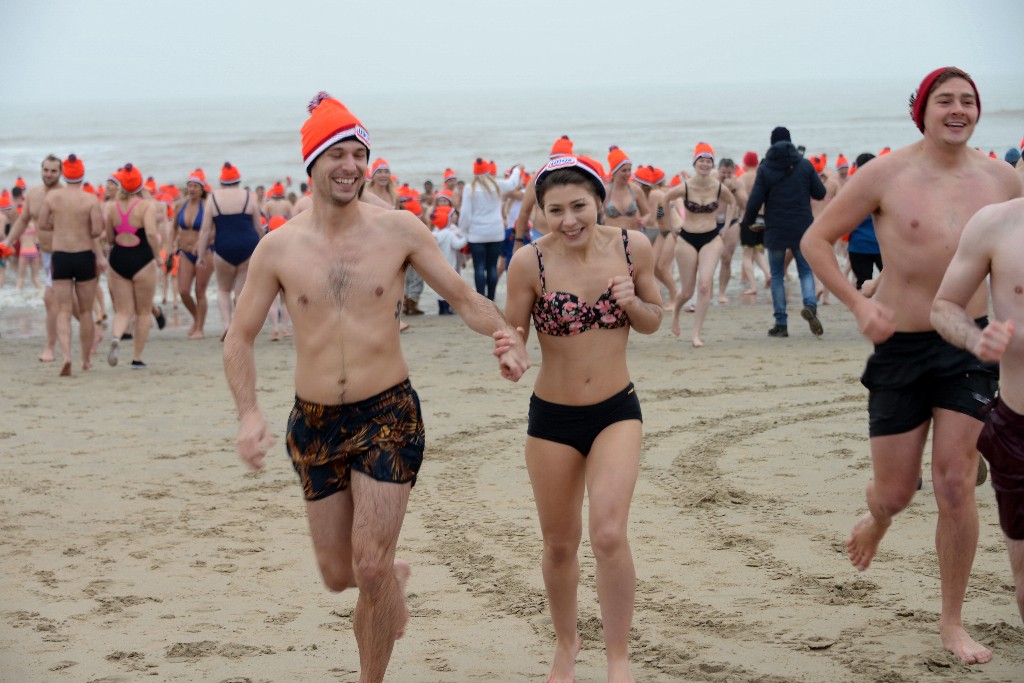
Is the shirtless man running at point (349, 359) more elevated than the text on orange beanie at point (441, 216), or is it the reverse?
the shirtless man running at point (349, 359)

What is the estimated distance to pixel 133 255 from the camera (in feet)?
42.9

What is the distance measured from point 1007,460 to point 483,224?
12.3m

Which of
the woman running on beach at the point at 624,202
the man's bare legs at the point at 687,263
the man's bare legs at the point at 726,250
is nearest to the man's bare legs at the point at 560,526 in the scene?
the woman running on beach at the point at 624,202

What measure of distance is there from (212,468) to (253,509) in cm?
124

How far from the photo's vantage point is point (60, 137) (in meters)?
114

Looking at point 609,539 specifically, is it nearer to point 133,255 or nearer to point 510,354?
point 510,354

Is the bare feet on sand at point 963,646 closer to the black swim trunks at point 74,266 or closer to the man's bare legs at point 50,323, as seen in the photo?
the black swim trunks at point 74,266

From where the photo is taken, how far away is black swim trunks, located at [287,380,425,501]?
4.39m

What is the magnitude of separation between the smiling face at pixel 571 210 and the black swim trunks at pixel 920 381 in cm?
131

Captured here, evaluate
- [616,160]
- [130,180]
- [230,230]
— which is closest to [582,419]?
[616,160]

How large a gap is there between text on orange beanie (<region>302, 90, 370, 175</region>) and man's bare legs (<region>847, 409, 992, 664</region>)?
2430mm

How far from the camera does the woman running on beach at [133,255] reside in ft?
42.5

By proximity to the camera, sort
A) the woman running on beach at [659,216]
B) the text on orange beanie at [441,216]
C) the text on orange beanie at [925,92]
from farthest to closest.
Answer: the text on orange beanie at [441,216] → the woman running on beach at [659,216] → the text on orange beanie at [925,92]

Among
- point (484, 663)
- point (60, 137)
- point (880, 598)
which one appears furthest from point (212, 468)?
point (60, 137)
